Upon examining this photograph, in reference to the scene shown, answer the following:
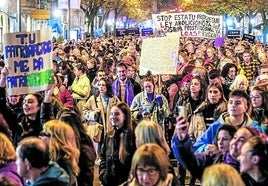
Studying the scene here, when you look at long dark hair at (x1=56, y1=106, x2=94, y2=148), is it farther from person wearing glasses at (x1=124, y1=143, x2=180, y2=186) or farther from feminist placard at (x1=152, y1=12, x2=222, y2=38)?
feminist placard at (x1=152, y1=12, x2=222, y2=38)

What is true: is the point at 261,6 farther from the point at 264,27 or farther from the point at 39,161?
the point at 39,161

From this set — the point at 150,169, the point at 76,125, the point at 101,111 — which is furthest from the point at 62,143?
the point at 101,111

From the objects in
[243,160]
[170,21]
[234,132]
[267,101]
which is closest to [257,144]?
[243,160]

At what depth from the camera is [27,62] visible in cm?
916

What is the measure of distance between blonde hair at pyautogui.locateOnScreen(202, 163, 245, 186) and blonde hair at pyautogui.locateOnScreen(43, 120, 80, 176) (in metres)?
1.70

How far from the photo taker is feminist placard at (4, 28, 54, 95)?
9.00 metres

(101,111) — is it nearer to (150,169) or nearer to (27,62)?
(27,62)

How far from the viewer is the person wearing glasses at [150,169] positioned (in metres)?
5.23

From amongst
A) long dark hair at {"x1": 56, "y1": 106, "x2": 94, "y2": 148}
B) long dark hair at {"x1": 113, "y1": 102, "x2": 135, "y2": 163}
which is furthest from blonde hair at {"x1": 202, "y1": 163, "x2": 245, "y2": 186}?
long dark hair at {"x1": 113, "y1": 102, "x2": 135, "y2": 163}

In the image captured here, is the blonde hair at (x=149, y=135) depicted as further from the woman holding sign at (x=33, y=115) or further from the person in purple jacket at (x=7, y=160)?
the woman holding sign at (x=33, y=115)

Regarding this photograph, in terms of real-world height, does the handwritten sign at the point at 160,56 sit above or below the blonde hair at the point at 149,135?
above

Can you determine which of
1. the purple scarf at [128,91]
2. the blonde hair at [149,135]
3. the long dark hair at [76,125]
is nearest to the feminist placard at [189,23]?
the purple scarf at [128,91]

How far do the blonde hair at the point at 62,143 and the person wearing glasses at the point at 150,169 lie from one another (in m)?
0.99

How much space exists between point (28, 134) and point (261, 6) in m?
46.5
